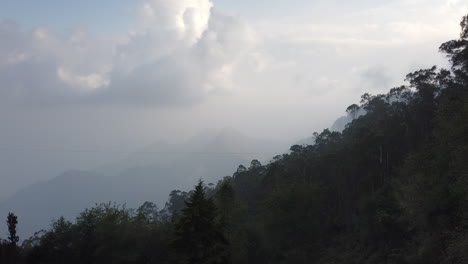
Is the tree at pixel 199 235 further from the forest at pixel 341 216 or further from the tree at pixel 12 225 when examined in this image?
the tree at pixel 12 225

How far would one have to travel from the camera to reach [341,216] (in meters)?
51.6

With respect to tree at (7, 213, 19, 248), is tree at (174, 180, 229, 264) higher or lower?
lower

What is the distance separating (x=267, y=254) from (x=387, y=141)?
65.4ft

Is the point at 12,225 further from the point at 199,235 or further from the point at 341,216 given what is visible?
the point at 341,216

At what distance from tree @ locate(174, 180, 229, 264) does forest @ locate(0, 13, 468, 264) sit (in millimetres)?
57

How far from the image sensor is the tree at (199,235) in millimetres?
23438

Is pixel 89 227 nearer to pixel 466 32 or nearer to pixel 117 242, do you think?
pixel 117 242

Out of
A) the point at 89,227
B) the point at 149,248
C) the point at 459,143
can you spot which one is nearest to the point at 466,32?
the point at 459,143

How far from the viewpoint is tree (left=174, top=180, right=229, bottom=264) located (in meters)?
23.4

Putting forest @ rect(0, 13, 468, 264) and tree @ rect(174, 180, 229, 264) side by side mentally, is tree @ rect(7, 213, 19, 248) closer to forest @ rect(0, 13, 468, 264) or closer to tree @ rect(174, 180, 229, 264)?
forest @ rect(0, 13, 468, 264)

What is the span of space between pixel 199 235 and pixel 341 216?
32.3m

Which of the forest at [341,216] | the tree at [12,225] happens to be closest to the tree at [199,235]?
the forest at [341,216]

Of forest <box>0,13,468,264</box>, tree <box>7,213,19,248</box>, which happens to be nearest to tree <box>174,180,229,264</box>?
forest <box>0,13,468,264</box>

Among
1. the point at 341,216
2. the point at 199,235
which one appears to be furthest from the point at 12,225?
the point at 341,216
